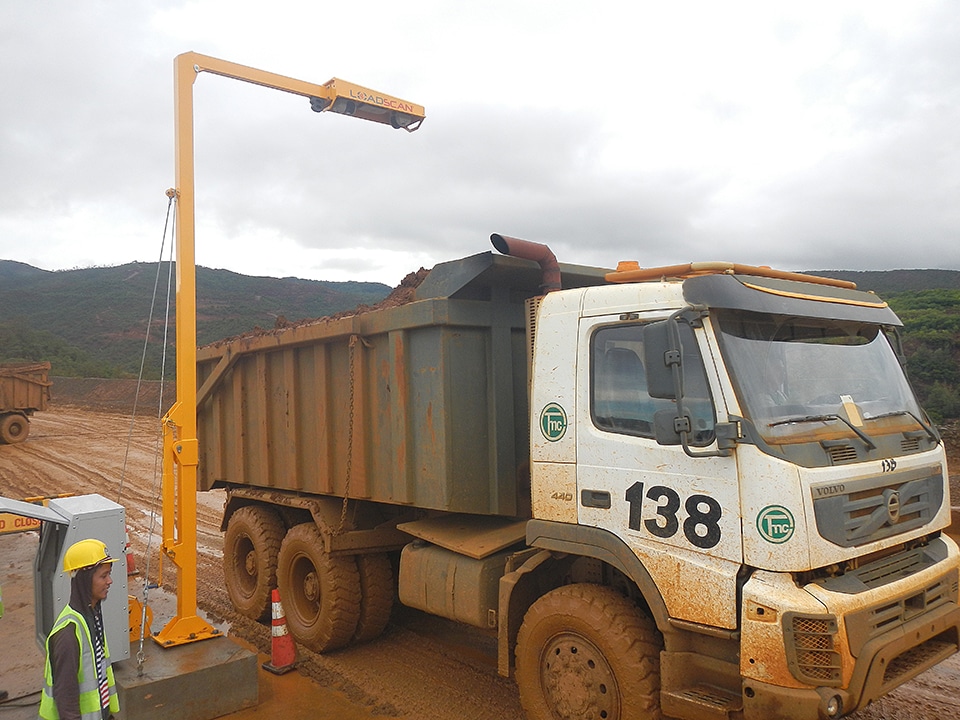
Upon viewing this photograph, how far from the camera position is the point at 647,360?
348 cm

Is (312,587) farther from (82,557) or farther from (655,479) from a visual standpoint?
(655,479)

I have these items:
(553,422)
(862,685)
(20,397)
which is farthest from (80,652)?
(20,397)

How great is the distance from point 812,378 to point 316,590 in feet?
14.8

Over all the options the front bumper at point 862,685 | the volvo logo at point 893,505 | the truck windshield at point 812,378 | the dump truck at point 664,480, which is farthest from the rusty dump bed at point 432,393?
the volvo logo at point 893,505

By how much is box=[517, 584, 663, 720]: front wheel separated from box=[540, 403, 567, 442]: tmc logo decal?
2.78 feet

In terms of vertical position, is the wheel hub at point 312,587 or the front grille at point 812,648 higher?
the front grille at point 812,648

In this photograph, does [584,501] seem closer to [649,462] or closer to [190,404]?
[649,462]

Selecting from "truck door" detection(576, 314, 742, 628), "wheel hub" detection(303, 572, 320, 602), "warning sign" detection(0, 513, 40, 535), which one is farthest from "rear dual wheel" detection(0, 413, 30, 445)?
"truck door" detection(576, 314, 742, 628)

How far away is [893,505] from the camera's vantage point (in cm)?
352

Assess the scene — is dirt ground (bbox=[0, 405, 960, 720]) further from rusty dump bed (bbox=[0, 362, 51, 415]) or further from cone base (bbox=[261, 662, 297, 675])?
rusty dump bed (bbox=[0, 362, 51, 415])

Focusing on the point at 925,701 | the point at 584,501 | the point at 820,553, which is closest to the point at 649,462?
the point at 584,501

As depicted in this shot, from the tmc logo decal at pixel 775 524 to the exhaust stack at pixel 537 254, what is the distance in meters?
2.03

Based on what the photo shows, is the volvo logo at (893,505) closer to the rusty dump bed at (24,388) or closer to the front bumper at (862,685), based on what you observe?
the front bumper at (862,685)

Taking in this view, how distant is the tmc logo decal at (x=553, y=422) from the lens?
161 inches
